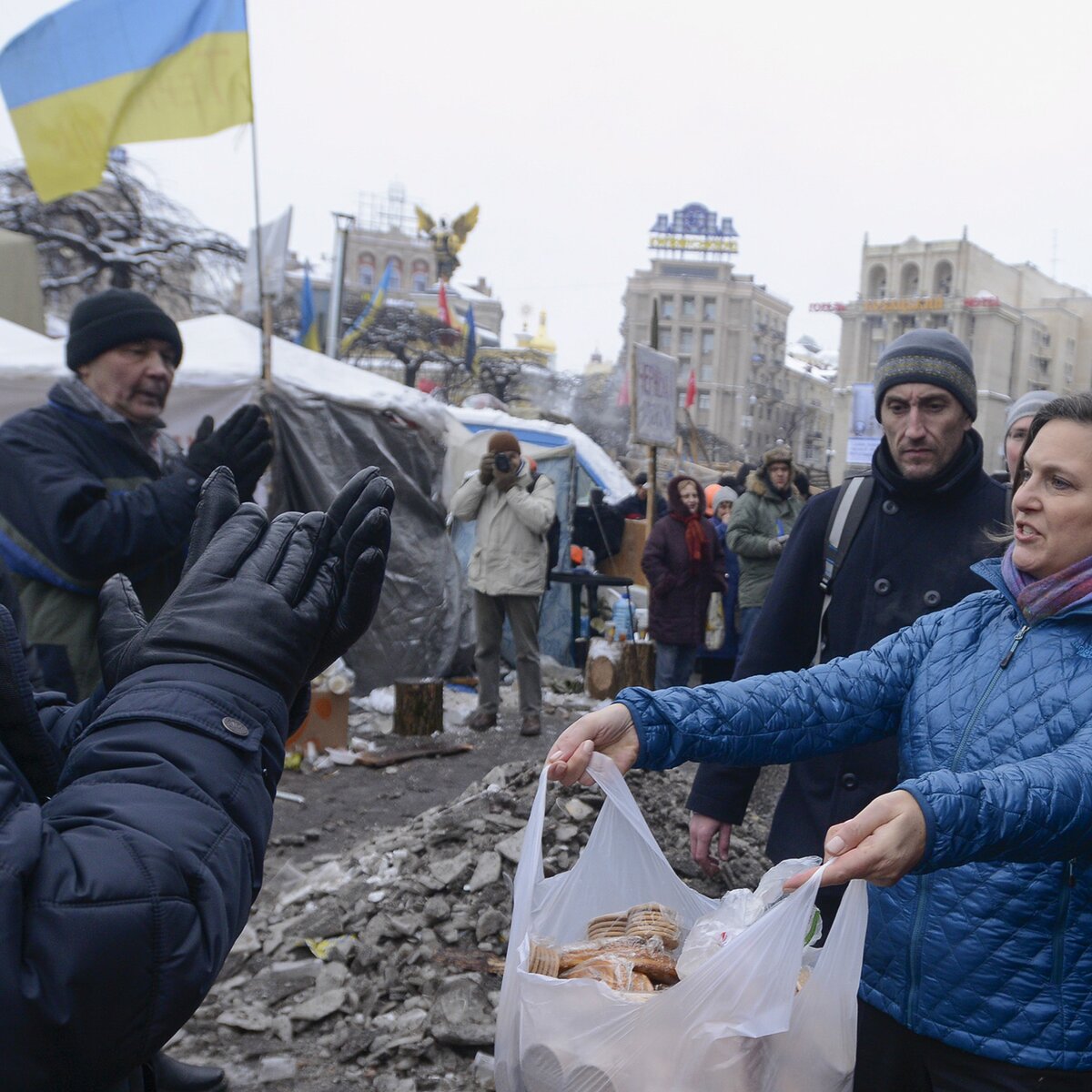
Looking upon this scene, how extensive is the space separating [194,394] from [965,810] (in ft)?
22.4

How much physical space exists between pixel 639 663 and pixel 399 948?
16.8 feet

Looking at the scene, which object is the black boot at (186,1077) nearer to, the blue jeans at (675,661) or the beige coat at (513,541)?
the beige coat at (513,541)

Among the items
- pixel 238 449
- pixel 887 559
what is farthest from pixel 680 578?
pixel 887 559

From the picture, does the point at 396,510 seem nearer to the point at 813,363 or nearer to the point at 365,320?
the point at 365,320

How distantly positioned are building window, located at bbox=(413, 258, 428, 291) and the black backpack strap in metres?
96.7

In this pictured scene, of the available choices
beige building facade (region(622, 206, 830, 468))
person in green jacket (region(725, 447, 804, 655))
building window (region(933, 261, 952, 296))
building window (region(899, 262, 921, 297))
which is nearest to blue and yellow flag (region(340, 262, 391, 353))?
person in green jacket (region(725, 447, 804, 655))

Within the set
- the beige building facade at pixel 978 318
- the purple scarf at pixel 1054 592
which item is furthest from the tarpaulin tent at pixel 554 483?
the beige building facade at pixel 978 318

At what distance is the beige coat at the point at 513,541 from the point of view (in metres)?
7.44

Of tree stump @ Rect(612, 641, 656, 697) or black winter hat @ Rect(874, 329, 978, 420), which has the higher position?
black winter hat @ Rect(874, 329, 978, 420)

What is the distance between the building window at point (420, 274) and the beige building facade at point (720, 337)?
20.6 m

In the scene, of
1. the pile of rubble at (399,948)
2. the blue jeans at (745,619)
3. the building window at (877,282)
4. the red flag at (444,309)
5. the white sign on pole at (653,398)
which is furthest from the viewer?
the building window at (877,282)

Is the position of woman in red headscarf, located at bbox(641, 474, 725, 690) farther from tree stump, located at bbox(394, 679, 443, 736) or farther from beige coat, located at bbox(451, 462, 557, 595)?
tree stump, located at bbox(394, 679, 443, 736)

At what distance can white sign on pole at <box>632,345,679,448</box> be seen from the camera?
914 centimetres

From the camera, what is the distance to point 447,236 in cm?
5594
